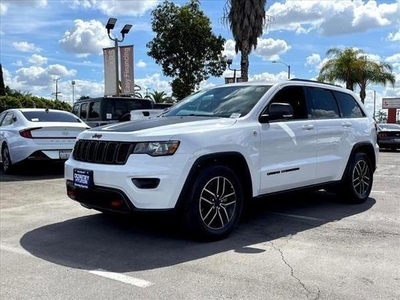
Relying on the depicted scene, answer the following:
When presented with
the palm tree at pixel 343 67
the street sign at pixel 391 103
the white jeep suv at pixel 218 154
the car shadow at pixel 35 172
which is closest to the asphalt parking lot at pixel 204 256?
the white jeep suv at pixel 218 154

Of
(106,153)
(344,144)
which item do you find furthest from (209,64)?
(106,153)

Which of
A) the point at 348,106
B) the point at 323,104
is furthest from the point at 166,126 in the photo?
the point at 348,106

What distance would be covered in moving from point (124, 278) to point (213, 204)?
1407mm

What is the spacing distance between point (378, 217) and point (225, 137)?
2.69 metres

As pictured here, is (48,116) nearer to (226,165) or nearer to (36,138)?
(36,138)

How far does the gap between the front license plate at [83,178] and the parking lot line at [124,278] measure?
1122mm

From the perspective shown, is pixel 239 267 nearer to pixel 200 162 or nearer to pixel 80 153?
pixel 200 162

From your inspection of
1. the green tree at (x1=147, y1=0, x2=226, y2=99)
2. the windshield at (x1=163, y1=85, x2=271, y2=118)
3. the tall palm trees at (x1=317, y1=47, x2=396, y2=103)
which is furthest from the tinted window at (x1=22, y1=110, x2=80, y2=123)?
the tall palm trees at (x1=317, y1=47, x2=396, y2=103)

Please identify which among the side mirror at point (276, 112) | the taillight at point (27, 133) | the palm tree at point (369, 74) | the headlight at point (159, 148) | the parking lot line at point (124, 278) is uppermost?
the palm tree at point (369, 74)

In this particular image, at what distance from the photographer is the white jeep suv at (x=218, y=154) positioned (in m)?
4.73

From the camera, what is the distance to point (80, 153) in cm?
540

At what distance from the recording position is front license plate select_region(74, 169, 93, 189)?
502 centimetres

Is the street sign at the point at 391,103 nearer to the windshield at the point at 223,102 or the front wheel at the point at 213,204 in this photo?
the windshield at the point at 223,102

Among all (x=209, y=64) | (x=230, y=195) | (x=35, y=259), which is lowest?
(x=35, y=259)
